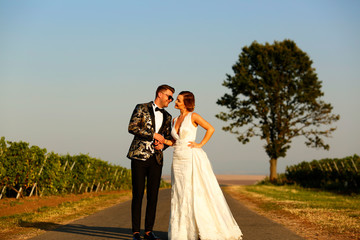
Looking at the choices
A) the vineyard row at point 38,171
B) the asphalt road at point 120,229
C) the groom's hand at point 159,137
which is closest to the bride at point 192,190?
the groom's hand at point 159,137

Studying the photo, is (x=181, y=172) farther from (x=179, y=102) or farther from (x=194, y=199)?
(x=179, y=102)

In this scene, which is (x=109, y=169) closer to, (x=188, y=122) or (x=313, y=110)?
(x=313, y=110)

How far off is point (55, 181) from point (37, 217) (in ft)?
31.4

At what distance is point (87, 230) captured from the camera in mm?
8695

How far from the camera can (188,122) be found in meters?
6.82

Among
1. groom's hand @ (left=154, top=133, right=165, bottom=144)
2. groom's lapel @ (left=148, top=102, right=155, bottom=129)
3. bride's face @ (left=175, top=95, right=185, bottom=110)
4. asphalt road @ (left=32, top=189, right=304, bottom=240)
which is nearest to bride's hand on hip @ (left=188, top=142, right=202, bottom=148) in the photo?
groom's hand @ (left=154, top=133, right=165, bottom=144)

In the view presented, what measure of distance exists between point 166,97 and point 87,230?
11.7 ft

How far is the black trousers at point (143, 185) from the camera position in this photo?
271 inches

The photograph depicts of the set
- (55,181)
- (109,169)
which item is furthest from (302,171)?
(55,181)

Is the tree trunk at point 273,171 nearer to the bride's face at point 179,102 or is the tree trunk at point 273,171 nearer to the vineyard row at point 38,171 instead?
the vineyard row at point 38,171

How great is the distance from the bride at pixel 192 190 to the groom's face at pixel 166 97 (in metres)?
0.15

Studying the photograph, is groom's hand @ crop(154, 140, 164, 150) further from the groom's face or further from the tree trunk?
the tree trunk

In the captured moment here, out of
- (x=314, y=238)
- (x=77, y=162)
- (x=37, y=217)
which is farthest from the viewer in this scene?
(x=77, y=162)

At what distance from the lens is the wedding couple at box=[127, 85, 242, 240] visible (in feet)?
21.5
